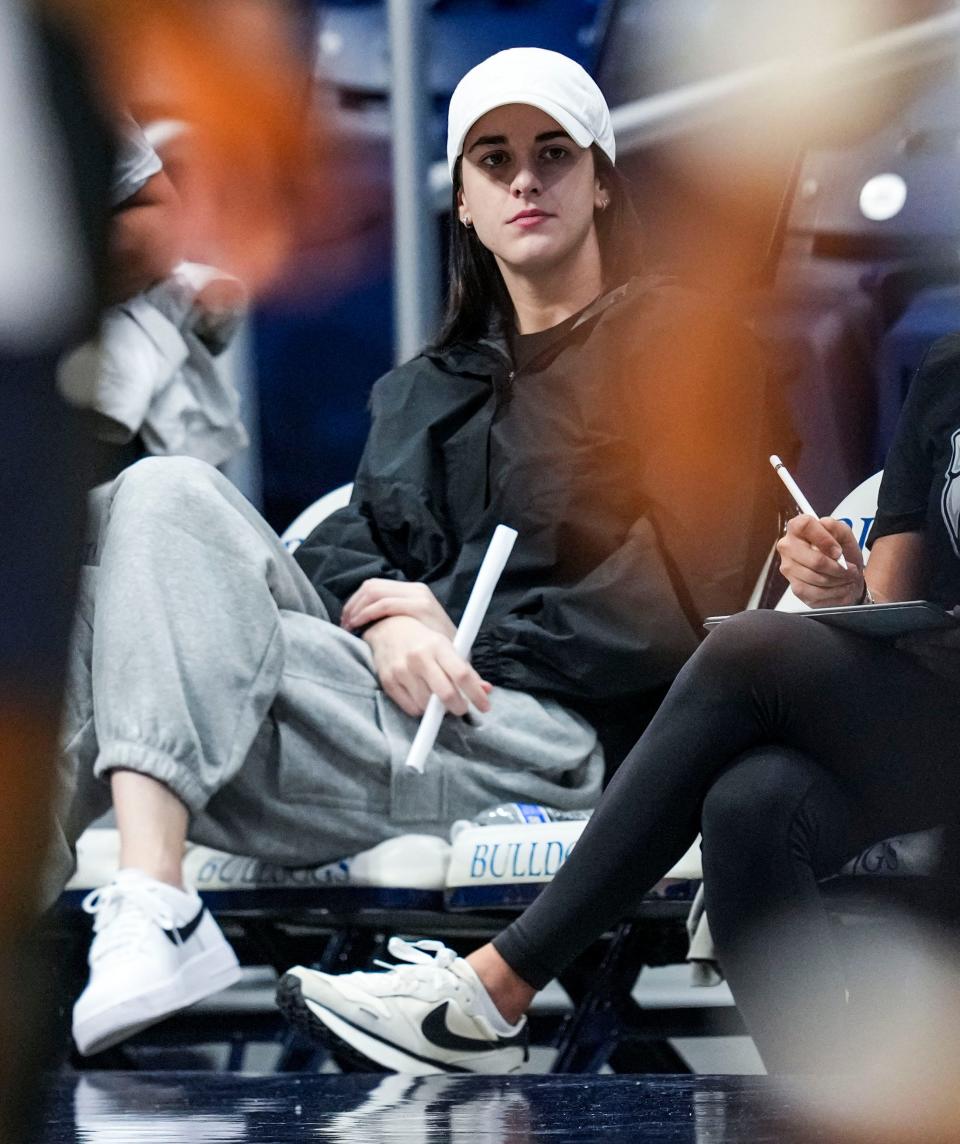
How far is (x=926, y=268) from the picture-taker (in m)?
1.91

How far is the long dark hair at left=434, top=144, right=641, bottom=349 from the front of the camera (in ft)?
5.71

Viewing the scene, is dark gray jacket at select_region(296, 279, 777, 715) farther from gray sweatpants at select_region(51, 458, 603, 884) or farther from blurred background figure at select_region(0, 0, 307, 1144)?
blurred background figure at select_region(0, 0, 307, 1144)

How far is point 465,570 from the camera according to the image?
1634 millimetres

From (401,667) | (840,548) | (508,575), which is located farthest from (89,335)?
(508,575)

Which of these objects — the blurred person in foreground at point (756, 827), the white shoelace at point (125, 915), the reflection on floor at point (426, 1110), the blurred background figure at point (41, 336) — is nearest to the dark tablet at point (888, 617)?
the blurred person in foreground at point (756, 827)

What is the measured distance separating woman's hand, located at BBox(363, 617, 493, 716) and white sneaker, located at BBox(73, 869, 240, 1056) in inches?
11.1

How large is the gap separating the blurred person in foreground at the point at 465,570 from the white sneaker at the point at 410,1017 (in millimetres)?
113

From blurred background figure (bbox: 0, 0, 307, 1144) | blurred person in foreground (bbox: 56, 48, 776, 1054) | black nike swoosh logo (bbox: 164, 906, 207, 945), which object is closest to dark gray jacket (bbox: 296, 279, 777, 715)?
blurred person in foreground (bbox: 56, 48, 776, 1054)

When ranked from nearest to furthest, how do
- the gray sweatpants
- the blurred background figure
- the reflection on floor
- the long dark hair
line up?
the blurred background figure < the reflection on floor < the gray sweatpants < the long dark hair

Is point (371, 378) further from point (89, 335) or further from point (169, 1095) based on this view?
point (89, 335)

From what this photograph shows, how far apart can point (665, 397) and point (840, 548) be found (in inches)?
16.3

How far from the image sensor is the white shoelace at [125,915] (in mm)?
1273

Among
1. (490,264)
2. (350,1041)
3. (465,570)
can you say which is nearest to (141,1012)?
(350,1041)

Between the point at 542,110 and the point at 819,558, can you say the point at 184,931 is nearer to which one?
the point at 819,558
